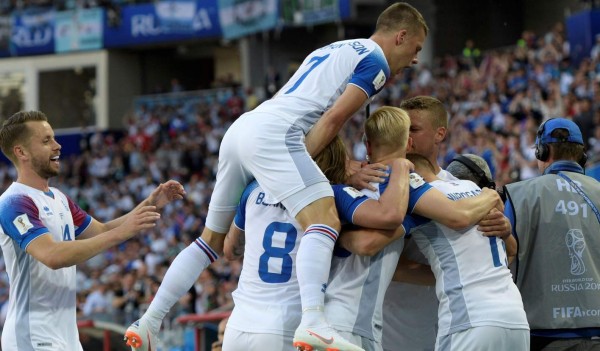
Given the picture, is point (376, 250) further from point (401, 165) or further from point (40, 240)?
point (40, 240)

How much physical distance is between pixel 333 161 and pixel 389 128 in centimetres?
50

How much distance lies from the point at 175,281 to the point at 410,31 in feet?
6.60

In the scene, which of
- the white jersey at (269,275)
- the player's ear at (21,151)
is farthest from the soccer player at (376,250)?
the player's ear at (21,151)

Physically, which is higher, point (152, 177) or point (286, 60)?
point (286, 60)

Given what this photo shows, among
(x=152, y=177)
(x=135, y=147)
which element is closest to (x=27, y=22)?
(x=135, y=147)

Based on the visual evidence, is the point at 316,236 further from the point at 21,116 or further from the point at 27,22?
the point at 27,22

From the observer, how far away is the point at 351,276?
5.54 m

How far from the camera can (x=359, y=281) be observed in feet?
18.0

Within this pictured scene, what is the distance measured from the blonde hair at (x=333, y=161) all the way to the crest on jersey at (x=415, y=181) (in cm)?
42

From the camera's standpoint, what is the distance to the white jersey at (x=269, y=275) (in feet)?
18.0

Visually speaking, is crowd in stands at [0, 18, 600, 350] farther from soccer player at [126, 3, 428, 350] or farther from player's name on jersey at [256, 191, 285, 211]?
player's name on jersey at [256, 191, 285, 211]

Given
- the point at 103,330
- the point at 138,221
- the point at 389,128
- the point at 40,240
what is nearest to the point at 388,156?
the point at 389,128

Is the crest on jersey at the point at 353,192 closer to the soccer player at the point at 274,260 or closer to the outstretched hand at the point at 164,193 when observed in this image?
the soccer player at the point at 274,260

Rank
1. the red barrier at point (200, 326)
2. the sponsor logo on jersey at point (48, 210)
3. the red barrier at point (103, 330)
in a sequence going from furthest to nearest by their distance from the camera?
the red barrier at point (103, 330) < the red barrier at point (200, 326) < the sponsor logo on jersey at point (48, 210)
